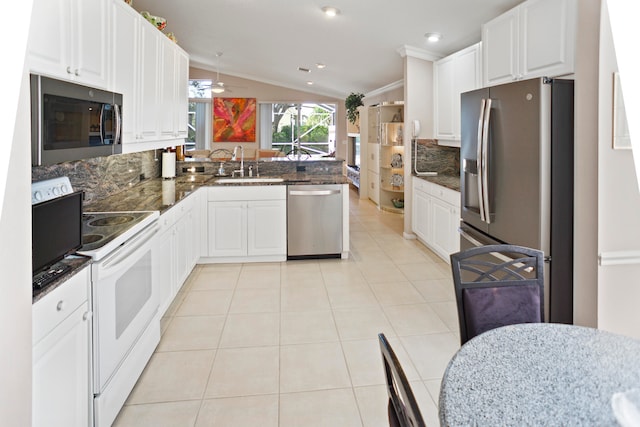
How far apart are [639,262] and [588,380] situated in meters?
1.59

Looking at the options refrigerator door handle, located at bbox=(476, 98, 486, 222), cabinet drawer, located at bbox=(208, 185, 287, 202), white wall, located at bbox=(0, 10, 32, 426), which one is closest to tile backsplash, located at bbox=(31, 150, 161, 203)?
cabinet drawer, located at bbox=(208, 185, 287, 202)

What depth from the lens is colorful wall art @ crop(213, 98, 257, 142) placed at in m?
10.4

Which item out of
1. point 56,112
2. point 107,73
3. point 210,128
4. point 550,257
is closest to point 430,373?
point 550,257

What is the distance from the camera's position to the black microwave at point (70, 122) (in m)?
1.65

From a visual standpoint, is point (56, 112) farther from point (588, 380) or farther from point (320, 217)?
point (320, 217)

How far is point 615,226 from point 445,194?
7.11 ft

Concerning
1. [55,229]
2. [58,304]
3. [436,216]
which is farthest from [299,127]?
[58,304]

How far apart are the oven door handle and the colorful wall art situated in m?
8.13

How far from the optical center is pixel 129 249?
2.11 m

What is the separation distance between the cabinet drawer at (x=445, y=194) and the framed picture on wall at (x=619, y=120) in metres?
1.93

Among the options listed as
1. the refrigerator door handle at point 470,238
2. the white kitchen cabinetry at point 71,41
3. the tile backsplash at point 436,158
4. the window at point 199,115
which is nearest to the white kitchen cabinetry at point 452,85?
the tile backsplash at point 436,158

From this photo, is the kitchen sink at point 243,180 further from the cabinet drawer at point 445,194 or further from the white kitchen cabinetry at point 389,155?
the white kitchen cabinetry at point 389,155

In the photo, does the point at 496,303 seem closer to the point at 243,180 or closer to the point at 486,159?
the point at 486,159

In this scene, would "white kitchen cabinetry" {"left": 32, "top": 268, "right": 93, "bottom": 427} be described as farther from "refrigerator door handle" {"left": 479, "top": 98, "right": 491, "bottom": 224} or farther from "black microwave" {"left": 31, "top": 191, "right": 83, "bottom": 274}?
"refrigerator door handle" {"left": 479, "top": 98, "right": 491, "bottom": 224}
